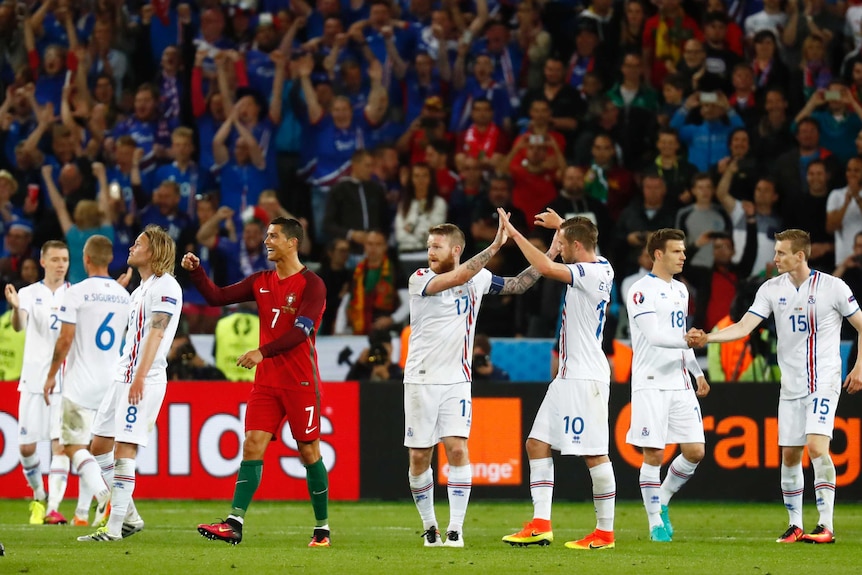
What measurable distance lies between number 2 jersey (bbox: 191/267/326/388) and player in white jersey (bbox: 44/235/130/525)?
6.24 ft

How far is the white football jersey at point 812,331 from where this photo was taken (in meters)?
11.9

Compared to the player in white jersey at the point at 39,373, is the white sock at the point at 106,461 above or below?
below

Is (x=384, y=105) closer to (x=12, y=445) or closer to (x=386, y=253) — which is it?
(x=386, y=253)

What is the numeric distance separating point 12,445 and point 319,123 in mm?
6995

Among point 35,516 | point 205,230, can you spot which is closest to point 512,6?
point 205,230

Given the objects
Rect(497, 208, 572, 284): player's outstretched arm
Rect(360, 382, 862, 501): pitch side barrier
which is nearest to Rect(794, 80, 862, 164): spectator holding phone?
Rect(360, 382, 862, 501): pitch side barrier

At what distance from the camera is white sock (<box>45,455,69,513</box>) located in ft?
44.8

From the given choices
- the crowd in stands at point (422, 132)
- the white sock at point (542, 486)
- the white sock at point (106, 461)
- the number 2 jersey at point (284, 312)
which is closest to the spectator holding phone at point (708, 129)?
the crowd in stands at point (422, 132)

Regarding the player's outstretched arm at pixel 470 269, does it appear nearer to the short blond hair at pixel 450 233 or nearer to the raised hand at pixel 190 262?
the short blond hair at pixel 450 233

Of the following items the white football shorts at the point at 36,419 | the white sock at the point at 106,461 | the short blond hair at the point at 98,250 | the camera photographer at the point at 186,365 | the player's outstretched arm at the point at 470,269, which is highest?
the short blond hair at the point at 98,250

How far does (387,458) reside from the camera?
16.0 meters

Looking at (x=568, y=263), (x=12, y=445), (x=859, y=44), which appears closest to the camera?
(x=568, y=263)

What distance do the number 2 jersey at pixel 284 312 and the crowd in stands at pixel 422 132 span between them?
7.15 m

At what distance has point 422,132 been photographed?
20156mm
